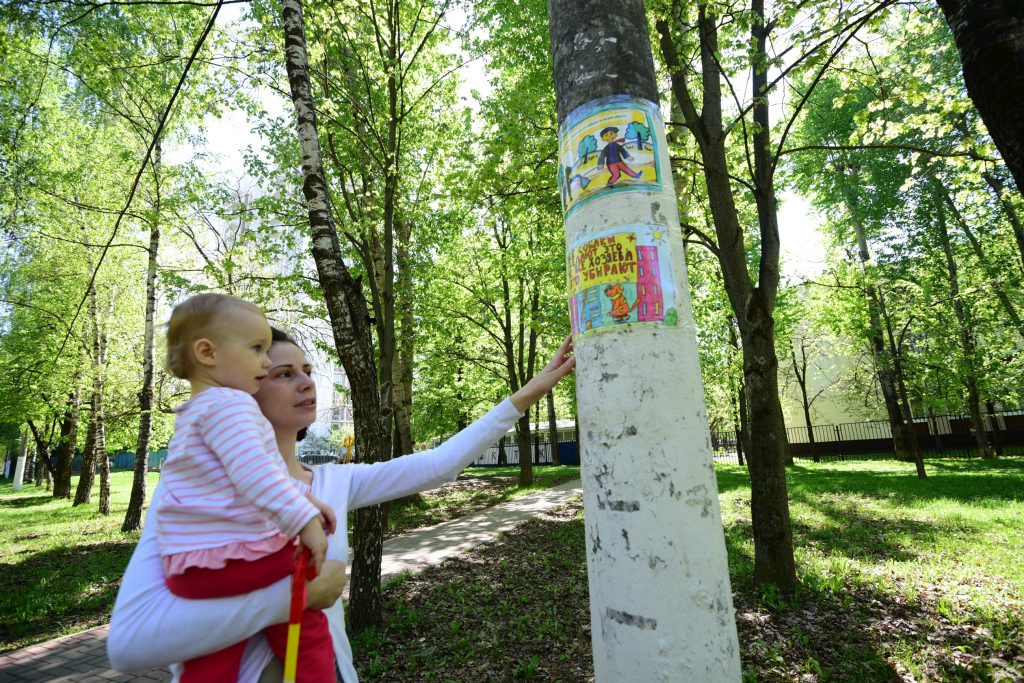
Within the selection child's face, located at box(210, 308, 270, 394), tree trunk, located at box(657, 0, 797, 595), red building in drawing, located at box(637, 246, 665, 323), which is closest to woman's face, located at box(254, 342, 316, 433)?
child's face, located at box(210, 308, 270, 394)

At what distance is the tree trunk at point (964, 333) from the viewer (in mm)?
17234

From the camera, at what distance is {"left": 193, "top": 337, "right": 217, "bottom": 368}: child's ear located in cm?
141

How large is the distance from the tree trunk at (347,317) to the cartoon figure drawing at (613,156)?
12.2 ft

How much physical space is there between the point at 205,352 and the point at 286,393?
0.96 feet

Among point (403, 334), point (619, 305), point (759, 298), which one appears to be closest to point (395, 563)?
point (403, 334)

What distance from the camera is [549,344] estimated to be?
2083cm

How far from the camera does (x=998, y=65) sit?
259 cm

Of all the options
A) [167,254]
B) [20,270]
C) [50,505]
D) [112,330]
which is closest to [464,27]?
[167,254]

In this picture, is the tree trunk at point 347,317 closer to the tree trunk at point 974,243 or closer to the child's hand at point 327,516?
the child's hand at point 327,516

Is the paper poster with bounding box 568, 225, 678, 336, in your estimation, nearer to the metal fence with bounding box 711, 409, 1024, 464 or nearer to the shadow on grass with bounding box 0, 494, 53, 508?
the metal fence with bounding box 711, 409, 1024, 464

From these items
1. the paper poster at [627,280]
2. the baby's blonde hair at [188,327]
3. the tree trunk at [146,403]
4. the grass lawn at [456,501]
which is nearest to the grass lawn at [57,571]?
the tree trunk at [146,403]

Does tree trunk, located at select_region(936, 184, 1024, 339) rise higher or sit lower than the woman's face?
higher

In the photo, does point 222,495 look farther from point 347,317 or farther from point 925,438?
point 925,438

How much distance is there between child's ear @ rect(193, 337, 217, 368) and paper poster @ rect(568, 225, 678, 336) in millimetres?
1116
